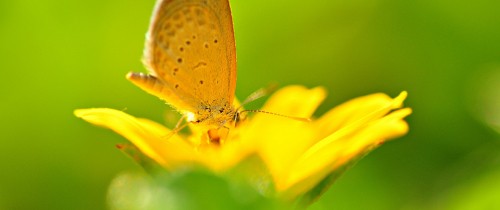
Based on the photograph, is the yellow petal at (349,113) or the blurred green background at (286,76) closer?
the yellow petal at (349,113)

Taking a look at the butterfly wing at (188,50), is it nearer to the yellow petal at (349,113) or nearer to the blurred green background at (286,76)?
the yellow petal at (349,113)

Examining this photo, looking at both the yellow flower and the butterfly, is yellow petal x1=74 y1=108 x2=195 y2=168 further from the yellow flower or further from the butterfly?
the butterfly

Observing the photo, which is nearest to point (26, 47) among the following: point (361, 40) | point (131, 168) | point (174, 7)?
point (131, 168)

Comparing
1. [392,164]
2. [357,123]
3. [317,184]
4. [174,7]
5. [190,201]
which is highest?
[174,7]

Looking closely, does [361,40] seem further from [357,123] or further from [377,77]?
[357,123]

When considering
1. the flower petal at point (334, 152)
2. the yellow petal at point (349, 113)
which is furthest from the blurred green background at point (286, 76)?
the flower petal at point (334, 152)

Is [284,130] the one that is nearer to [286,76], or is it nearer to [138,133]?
[138,133]
